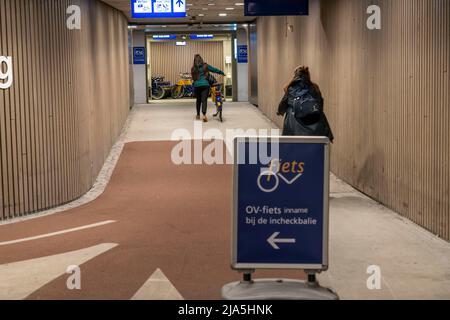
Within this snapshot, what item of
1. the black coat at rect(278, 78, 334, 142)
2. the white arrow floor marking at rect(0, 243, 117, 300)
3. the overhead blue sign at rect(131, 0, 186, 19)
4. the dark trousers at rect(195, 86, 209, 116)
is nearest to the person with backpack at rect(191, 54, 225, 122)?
the dark trousers at rect(195, 86, 209, 116)

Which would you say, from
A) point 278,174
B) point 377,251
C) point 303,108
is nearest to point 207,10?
point 303,108

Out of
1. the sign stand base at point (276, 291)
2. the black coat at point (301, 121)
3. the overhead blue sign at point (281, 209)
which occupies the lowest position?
the sign stand base at point (276, 291)

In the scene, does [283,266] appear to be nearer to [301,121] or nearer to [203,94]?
[301,121]

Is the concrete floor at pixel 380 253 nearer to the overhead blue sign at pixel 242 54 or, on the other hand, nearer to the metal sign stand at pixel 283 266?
the metal sign stand at pixel 283 266

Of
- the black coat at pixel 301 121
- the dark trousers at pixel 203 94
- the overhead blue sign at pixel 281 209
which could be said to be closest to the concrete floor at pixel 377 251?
the overhead blue sign at pixel 281 209

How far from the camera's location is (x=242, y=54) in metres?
27.3

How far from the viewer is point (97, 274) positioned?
21.0 feet

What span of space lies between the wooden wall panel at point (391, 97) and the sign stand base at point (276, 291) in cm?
255

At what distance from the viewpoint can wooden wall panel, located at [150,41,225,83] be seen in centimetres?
3419

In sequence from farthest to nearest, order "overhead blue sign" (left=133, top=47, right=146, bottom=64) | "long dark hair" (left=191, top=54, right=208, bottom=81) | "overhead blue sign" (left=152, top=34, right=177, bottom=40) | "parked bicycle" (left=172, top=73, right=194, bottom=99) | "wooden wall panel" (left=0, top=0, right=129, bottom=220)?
1. "parked bicycle" (left=172, top=73, right=194, bottom=99)
2. "overhead blue sign" (left=152, top=34, right=177, bottom=40)
3. "overhead blue sign" (left=133, top=47, right=146, bottom=64)
4. "long dark hair" (left=191, top=54, right=208, bottom=81)
5. "wooden wall panel" (left=0, top=0, right=129, bottom=220)

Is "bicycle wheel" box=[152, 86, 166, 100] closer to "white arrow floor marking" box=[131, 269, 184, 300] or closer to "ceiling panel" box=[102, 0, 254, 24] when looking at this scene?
"ceiling panel" box=[102, 0, 254, 24]

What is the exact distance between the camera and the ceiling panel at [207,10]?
1670cm

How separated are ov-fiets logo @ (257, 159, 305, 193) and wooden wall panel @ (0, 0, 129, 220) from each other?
4499mm

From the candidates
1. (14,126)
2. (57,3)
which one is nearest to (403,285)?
(14,126)
